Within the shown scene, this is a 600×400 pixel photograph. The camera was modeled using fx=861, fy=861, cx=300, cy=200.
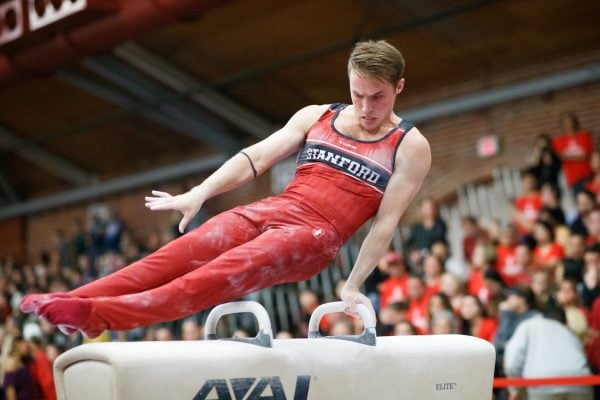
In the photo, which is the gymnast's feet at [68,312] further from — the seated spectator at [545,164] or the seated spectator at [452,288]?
the seated spectator at [545,164]

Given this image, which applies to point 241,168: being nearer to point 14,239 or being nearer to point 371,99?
point 371,99

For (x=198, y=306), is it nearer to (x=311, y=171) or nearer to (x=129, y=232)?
(x=311, y=171)

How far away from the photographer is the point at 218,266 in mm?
3139

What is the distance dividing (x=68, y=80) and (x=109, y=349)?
32.0ft

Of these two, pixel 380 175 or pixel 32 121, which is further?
pixel 32 121

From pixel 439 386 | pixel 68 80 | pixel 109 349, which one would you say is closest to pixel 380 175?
pixel 439 386

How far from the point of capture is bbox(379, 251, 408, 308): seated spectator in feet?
26.6

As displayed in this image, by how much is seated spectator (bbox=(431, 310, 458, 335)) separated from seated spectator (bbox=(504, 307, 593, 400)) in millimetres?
548

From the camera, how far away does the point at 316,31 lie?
33.8 ft

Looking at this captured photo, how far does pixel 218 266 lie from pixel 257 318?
24cm

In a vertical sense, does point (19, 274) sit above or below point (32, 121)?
below

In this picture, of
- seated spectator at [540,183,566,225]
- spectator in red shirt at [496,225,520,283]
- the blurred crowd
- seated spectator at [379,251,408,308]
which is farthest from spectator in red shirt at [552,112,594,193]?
seated spectator at [379,251,408,308]

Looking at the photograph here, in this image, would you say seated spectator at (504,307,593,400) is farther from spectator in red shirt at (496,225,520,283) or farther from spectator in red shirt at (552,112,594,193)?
spectator in red shirt at (552,112,594,193)

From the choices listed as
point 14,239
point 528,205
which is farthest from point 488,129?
point 14,239
